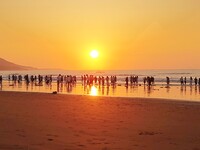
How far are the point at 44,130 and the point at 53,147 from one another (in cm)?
262

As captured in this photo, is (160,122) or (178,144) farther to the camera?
(160,122)

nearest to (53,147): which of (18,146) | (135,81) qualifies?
(18,146)

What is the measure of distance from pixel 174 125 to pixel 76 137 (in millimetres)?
4733

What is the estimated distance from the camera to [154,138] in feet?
34.3

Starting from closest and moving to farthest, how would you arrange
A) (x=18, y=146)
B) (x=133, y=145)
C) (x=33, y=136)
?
(x=18, y=146)
(x=133, y=145)
(x=33, y=136)

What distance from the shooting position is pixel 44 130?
11211 mm

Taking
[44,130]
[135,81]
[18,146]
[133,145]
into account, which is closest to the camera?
[18,146]

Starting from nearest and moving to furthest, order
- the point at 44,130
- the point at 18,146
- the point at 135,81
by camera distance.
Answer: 1. the point at 18,146
2. the point at 44,130
3. the point at 135,81

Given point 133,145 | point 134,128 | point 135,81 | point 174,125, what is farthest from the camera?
point 135,81

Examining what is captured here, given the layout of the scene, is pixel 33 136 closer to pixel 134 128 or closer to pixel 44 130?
pixel 44 130

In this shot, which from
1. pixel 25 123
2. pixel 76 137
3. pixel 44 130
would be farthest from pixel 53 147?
pixel 25 123

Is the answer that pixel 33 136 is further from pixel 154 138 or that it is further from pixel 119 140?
pixel 154 138

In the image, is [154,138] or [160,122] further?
[160,122]

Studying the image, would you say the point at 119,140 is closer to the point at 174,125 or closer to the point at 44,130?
the point at 44,130
